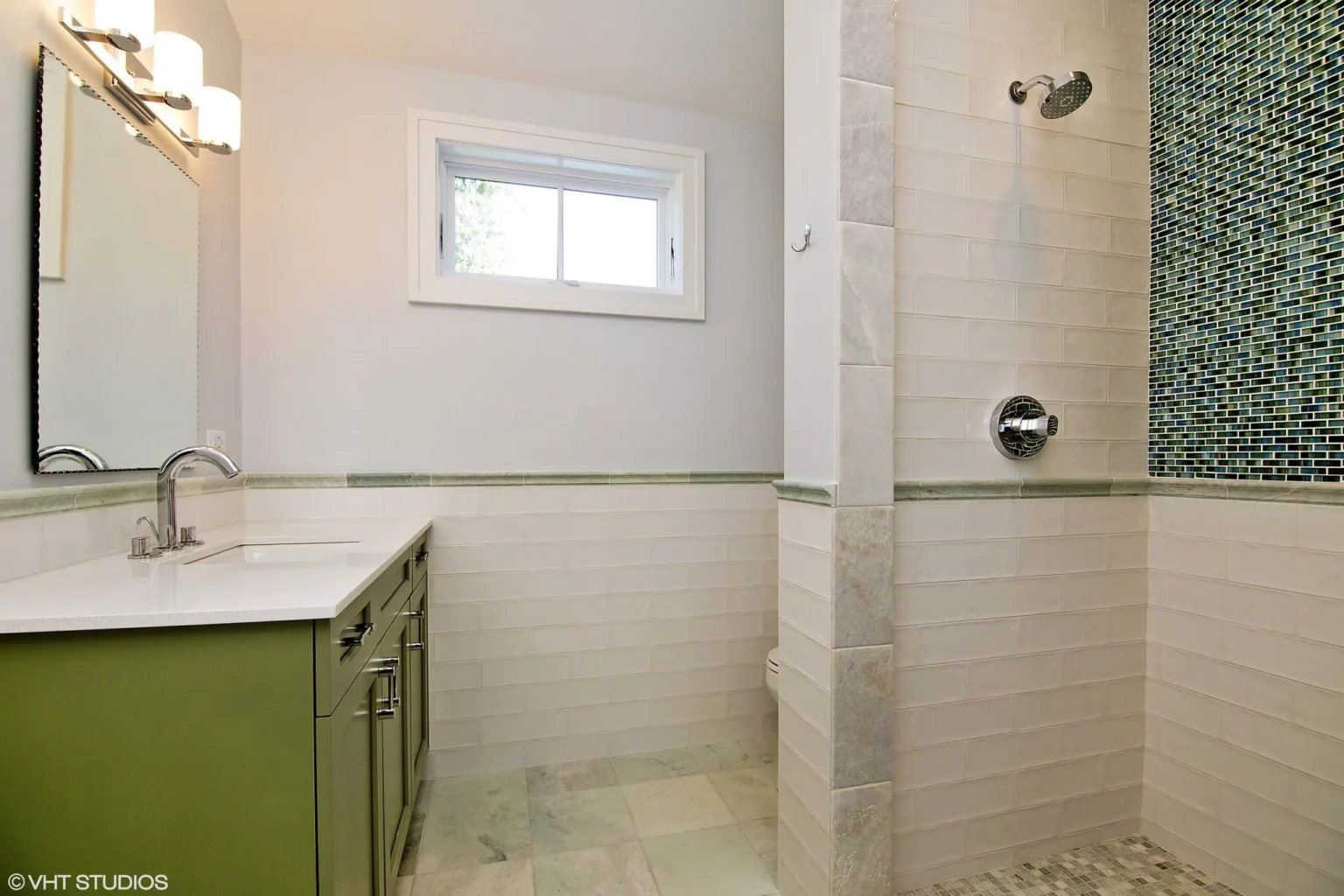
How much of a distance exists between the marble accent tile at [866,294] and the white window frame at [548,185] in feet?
3.51

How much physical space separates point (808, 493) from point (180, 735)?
1.27 metres

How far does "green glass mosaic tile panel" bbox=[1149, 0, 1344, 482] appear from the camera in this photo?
53.4 inches

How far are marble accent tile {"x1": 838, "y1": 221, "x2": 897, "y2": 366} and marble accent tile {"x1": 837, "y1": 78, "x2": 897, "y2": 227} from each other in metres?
0.04

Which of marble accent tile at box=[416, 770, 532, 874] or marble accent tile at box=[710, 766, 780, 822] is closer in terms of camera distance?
marble accent tile at box=[416, 770, 532, 874]

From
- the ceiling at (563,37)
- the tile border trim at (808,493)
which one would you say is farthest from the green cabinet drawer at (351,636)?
the ceiling at (563,37)

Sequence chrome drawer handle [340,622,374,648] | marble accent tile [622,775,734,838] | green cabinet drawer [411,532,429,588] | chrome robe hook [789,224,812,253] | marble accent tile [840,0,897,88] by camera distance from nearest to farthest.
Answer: chrome drawer handle [340,622,374,648], marble accent tile [840,0,897,88], chrome robe hook [789,224,812,253], green cabinet drawer [411,532,429,588], marble accent tile [622,775,734,838]

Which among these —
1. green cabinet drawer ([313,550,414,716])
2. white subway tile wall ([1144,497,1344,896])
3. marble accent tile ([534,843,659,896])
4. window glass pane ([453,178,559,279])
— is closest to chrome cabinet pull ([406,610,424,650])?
green cabinet drawer ([313,550,414,716])

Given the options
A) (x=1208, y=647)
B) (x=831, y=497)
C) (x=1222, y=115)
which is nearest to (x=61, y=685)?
(x=831, y=497)

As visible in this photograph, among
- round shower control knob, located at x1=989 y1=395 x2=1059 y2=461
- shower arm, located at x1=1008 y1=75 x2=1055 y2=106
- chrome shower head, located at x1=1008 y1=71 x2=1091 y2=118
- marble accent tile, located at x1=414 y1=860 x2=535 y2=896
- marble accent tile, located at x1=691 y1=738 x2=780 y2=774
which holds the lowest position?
marble accent tile, located at x1=691 y1=738 x2=780 y2=774

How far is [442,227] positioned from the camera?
7.39ft

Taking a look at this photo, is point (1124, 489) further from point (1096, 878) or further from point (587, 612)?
point (587, 612)

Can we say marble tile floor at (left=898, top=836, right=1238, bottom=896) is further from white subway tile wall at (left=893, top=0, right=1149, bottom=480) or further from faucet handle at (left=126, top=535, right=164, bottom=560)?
faucet handle at (left=126, top=535, right=164, bottom=560)

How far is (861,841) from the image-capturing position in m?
1.40

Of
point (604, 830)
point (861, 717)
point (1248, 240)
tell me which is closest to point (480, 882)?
point (604, 830)
